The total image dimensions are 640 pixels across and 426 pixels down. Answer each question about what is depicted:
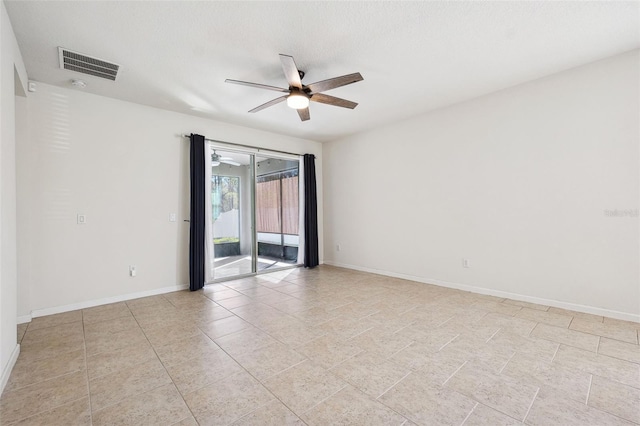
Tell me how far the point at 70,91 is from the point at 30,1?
5.87ft

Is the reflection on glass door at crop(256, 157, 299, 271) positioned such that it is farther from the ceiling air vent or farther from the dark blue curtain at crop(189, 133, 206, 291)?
the ceiling air vent

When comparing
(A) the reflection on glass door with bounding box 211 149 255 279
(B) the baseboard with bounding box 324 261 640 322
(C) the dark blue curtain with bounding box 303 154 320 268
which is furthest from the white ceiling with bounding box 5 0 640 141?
(B) the baseboard with bounding box 324 261 640 322

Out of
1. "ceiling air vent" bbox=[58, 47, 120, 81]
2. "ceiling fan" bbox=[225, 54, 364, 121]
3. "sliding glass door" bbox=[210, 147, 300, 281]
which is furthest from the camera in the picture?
"sliding glass door" bbox=[210, 147, 300, 281]

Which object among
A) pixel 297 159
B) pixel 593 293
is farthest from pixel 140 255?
pixel 593 293

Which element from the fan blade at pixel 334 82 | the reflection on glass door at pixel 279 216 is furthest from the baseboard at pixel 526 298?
the fan blade at pixel 334 82

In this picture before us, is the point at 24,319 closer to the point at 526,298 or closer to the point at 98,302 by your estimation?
the point at 98,302

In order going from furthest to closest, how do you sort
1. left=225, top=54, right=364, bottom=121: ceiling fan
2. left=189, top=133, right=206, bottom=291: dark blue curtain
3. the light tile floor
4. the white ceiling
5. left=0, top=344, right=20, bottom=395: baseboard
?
left=189, top=133, right=206, bottom=291: dark blue curtain
left=225, top=54, right=364, bottom=121: ceiling fan
the white ceiling
left=0, top=344, right=20, bottom=395: baseboard
the light tile floor

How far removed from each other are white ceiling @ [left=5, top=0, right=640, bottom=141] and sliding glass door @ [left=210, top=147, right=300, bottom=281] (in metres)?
1.67

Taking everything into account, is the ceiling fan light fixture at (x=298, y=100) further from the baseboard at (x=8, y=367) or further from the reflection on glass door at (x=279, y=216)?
the baseboard at (x=8, y=367)

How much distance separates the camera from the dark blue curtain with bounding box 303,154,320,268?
610cm

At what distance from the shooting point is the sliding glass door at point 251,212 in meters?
5.20

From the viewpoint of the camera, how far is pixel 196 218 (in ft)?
14.8

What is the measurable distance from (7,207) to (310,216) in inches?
177

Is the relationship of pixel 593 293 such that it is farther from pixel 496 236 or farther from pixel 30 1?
pixel 30 1
